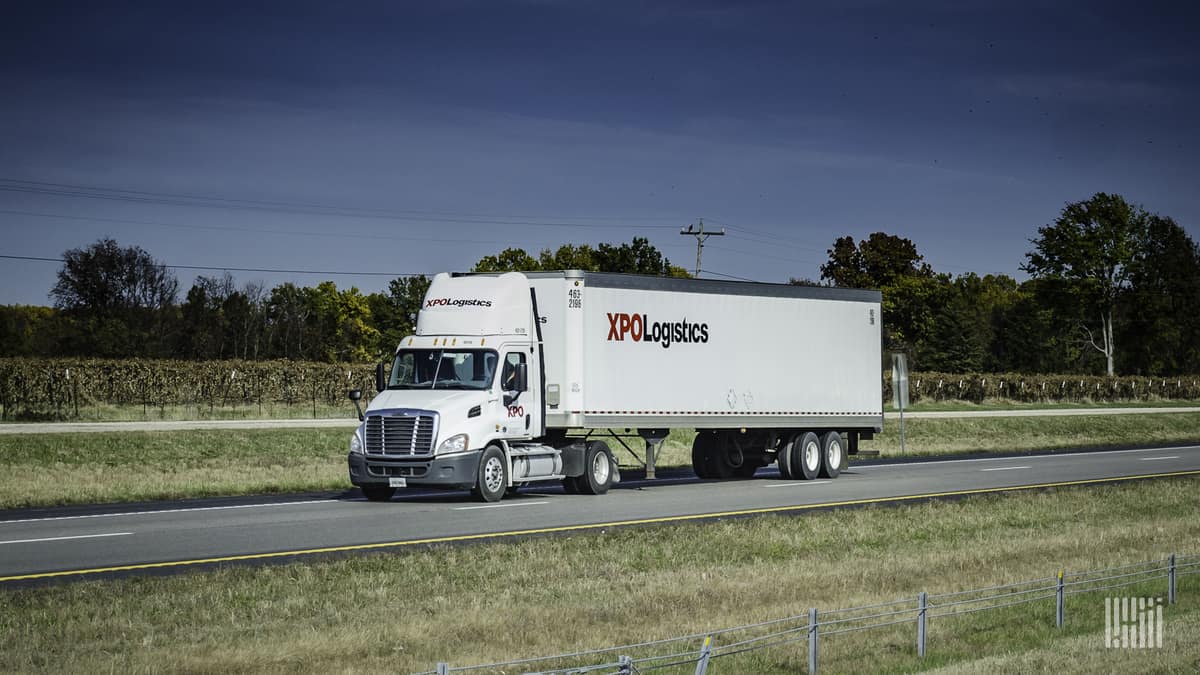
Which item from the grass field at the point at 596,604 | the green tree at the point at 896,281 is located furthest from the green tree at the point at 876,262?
the grass field at the point at 596,604

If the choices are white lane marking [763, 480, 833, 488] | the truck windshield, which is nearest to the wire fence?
the truck windshield

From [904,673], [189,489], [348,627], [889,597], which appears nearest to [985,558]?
[889,597]

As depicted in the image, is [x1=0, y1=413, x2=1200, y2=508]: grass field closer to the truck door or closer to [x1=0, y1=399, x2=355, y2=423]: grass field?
the truck door

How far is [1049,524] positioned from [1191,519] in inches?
101

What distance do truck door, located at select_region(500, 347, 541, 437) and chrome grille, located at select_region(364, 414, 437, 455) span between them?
5.46 feet

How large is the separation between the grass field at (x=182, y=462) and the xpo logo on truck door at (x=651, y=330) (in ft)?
23.1

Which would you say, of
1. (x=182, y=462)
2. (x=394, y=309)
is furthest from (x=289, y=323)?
(x=182, y=462)

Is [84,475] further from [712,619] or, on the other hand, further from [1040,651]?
[1040,651]

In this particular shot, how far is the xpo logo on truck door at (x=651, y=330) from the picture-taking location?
2483 centimetres

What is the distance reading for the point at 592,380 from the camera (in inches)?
960

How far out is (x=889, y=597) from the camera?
13.2 m

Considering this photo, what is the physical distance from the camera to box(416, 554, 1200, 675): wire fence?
8.67 metres

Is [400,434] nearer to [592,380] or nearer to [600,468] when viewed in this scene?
[592,380]

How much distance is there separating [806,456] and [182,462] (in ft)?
47.8
